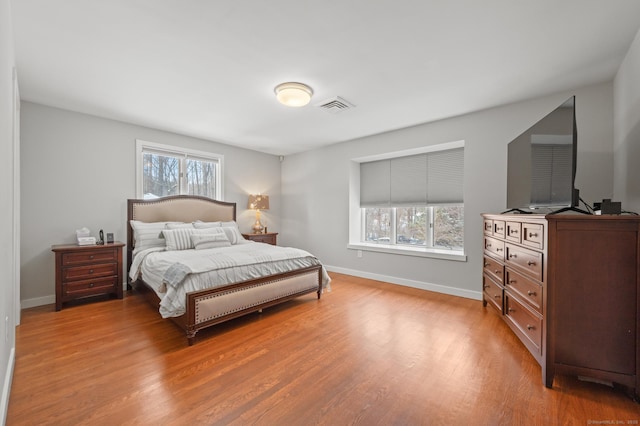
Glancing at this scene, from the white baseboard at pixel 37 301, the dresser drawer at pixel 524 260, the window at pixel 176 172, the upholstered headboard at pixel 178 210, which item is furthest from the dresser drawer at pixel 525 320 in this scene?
the white baseboard at pixel 37 301

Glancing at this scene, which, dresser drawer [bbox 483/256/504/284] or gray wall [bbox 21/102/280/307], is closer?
dresser drawer [bbox 483/256/504/284]

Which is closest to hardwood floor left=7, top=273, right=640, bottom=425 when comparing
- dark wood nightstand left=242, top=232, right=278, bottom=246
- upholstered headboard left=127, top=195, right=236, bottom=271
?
upholstered headboard left=127, top=195, right=236, bottom=271

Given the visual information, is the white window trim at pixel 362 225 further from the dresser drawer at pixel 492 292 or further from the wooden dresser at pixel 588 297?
the wooden dresser at pixel 588 297

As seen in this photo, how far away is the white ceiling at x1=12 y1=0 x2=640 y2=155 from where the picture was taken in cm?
180

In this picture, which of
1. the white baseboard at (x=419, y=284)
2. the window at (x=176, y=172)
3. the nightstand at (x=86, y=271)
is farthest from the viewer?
the window at (x=176, y=172)

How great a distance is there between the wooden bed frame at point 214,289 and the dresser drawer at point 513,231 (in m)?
2.16

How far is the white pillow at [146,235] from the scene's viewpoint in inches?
146

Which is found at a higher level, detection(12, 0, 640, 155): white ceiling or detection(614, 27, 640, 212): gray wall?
detection(12, 0, 640, 155): white ceiling

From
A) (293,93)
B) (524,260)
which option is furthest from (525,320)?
(293,93)

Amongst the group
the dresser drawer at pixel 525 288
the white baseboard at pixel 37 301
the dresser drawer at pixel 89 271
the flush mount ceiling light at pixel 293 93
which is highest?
the flush mount ceiling light at pixel 293 93

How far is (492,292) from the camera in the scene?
9.64ft

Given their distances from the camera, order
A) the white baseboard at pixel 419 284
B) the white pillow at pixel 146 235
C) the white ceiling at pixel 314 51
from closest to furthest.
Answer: the white ceiling at pixel 314 51
the white baseboard at pixel 419 284
the white pillow at pixel 146 235

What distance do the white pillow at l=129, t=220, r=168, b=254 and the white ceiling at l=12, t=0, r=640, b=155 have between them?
1.55 metres

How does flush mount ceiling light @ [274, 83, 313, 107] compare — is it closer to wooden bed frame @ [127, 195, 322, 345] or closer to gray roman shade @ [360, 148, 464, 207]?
wooden bed frame @ [127, 195, 322, 345]
